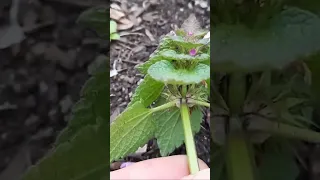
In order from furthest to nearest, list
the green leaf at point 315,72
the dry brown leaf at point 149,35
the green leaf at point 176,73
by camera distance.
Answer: the dry brown leaf at point 149,35 → the green leaf at point 176,73 → the green leaf at point 315,72

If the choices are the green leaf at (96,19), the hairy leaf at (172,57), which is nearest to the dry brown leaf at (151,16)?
the hairy leaf at (172,57)

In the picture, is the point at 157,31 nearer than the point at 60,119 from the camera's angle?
No

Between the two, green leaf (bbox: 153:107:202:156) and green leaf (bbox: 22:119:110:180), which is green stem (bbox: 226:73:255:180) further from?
green leaf (bbox: 153:107:202:156)

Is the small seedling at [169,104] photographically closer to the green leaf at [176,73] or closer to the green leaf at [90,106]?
the green leaf at [176,73]

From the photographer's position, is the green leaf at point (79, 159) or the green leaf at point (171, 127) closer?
the green leaf at point (79, 159)

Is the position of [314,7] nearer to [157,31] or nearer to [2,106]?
[2,106]

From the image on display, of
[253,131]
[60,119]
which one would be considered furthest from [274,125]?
[60,119]

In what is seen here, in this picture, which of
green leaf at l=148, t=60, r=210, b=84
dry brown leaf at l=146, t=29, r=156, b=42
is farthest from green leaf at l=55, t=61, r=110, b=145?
dry brown leaf at l=146, t=29, r=156, b=42
